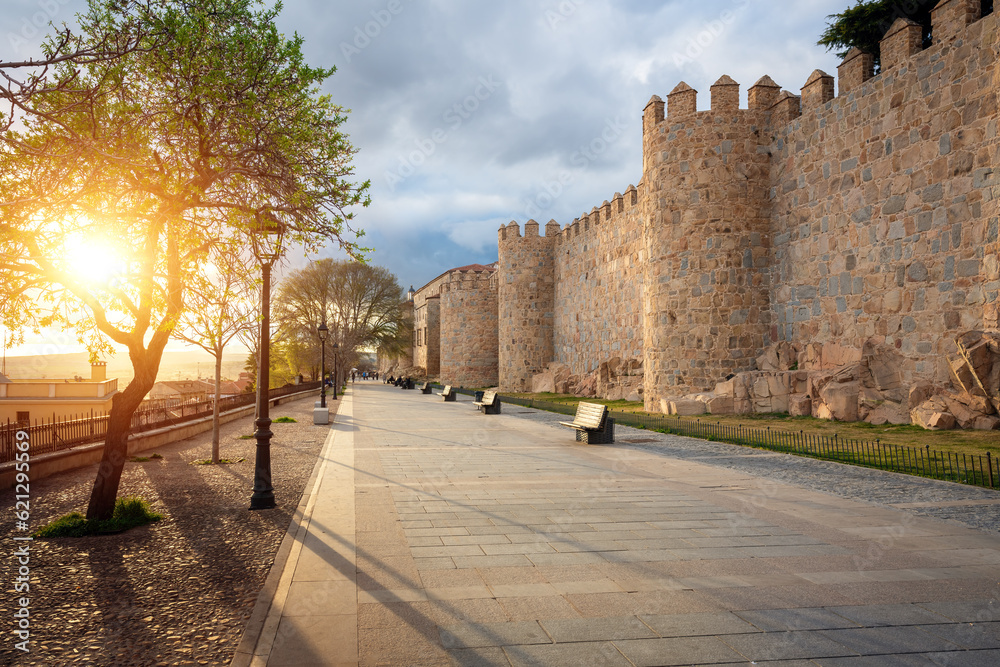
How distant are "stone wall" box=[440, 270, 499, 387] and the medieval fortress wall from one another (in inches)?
1085

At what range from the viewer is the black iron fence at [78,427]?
9297mm

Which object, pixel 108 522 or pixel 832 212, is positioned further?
pixel 832 212

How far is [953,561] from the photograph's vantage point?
4910 mm

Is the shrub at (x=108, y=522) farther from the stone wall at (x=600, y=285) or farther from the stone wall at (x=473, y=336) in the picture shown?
the stone wall at (x=473, y=336)

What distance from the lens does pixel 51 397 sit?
28828 mm

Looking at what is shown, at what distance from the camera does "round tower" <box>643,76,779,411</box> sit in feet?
61.6

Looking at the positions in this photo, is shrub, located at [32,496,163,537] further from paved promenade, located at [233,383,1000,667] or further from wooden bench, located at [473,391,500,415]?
wooden bench, located at [473,391,500,415]

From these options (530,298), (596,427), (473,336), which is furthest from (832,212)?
(473,336)

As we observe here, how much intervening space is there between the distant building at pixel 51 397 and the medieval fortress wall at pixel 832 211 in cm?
2536

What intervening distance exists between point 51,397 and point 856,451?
1278 inches

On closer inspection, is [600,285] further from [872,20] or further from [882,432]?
[882,432]

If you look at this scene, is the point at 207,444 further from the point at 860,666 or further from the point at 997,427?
the point at 997,427

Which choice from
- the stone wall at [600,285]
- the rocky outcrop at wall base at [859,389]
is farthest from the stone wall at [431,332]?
the rocky outcrop at wall base at [859,389]

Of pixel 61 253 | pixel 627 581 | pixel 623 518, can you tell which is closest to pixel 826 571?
pixel 627 581
